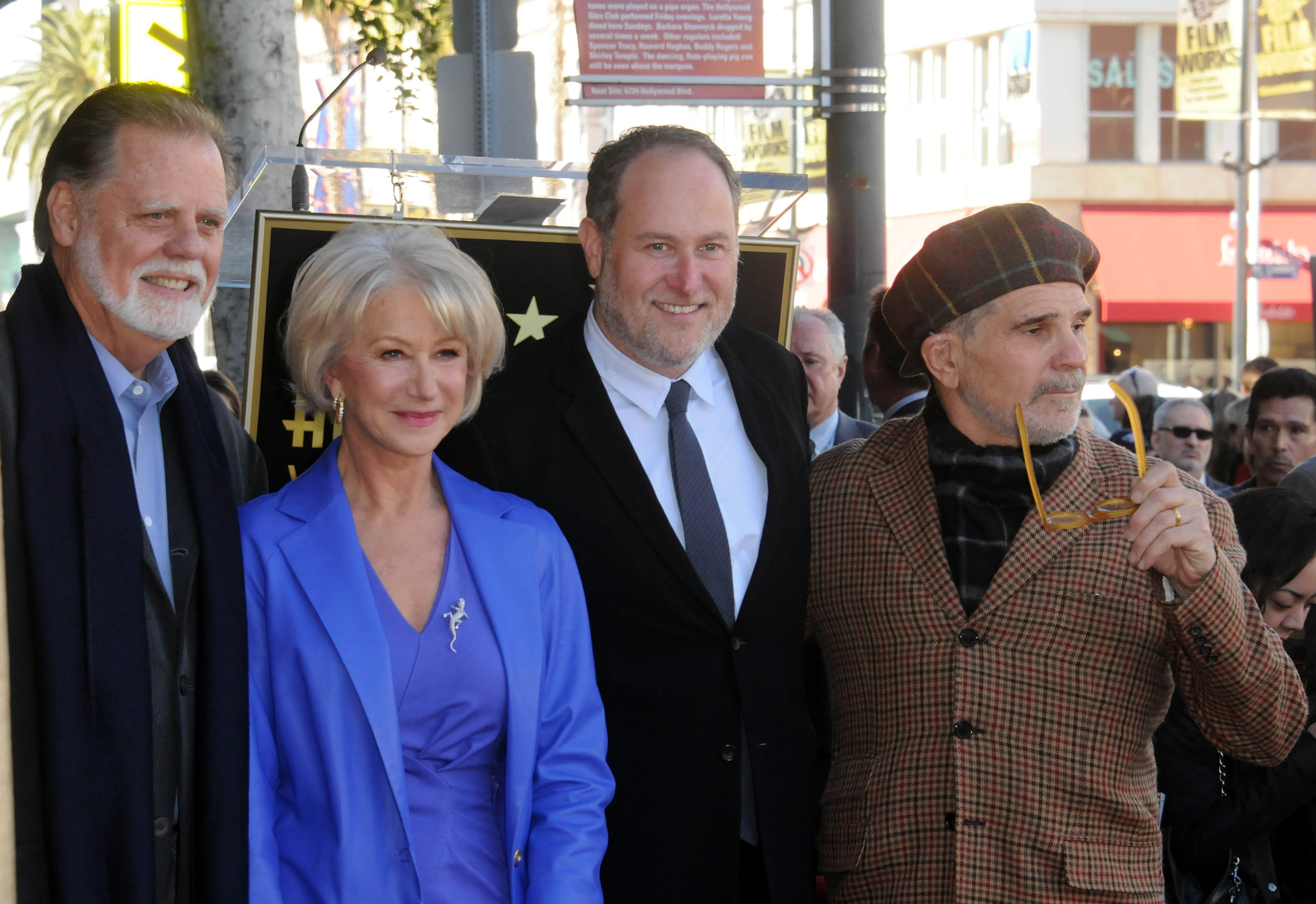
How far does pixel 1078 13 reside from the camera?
2477cm

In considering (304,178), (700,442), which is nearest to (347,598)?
(700,442)

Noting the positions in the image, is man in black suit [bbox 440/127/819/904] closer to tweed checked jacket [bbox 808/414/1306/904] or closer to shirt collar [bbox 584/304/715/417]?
shirt collar [bbox 584/304/715/417]

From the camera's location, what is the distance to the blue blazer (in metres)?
2.46

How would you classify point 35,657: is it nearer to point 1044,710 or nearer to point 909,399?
point 1044,710

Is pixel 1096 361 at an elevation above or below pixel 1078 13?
below

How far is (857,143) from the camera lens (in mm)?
5543

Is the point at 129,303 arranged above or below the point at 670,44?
below

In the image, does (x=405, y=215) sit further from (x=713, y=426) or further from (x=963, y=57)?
(x=963, y=57)

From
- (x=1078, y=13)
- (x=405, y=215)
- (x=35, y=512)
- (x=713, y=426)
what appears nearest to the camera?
(x=35, y=512)

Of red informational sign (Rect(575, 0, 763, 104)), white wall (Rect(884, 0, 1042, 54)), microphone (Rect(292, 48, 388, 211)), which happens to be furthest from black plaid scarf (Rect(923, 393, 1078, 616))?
white wall (Rect(884, 0, 1042, 54))

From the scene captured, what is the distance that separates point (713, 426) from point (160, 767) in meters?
1.38

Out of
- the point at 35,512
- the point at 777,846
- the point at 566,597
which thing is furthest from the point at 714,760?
the point at 35,512

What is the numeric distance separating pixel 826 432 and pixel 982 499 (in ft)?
9.97

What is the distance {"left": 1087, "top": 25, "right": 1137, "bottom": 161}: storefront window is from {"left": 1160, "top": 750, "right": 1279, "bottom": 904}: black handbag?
940 inches
